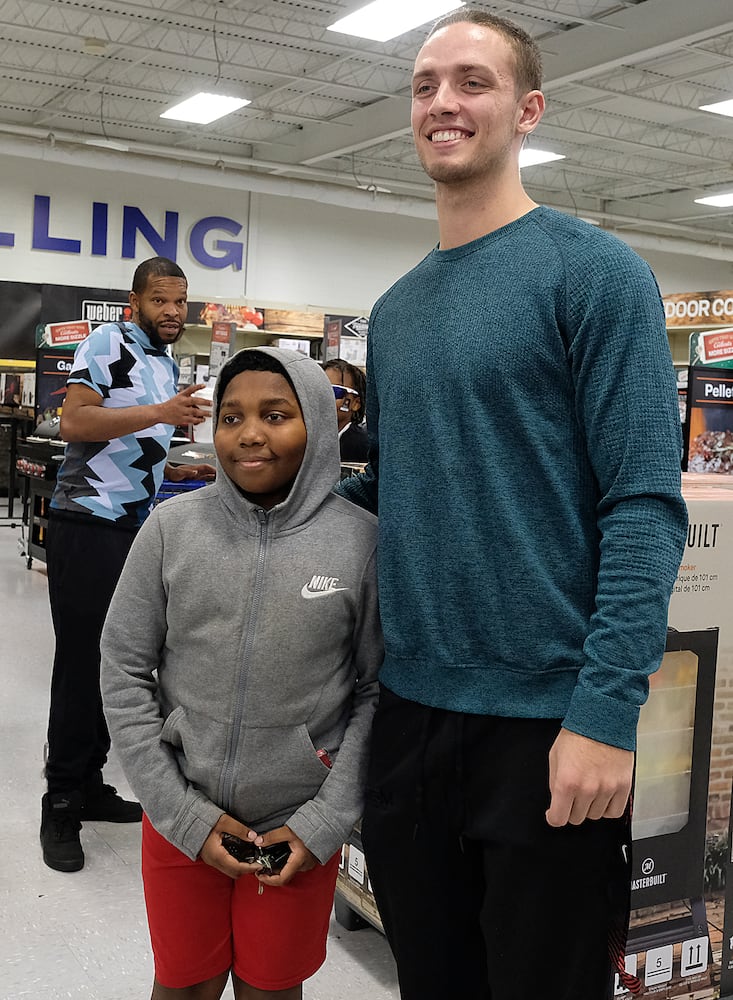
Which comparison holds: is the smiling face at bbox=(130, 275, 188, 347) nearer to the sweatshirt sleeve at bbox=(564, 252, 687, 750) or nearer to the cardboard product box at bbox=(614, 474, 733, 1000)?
the cardboard product box at bbox=(614, 474, 733, 1000)

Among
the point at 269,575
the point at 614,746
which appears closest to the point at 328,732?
the point at 269,575

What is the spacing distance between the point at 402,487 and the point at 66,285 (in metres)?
12.7

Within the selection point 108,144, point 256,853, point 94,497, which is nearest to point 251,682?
point 256,853

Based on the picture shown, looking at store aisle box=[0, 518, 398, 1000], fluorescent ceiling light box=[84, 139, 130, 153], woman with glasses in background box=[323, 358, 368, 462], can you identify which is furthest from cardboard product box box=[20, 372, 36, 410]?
store aisle box=[0, 518, 398, 1000]

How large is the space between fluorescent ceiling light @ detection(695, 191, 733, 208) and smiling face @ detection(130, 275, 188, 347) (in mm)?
13860

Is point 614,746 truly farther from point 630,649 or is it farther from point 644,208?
point 644,208

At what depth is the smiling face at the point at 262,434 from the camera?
160 cm

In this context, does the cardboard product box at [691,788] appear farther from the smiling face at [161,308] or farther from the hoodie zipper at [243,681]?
the smiling face at [161,308]

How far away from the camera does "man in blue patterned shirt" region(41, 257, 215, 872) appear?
2975 mm

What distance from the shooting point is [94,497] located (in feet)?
9.88

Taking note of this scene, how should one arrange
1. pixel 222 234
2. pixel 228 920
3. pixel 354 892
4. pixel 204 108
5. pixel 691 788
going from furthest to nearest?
pixel 222 234, pixel 204 108, pixel 354 892, pixel 691 788, pixel 228 920

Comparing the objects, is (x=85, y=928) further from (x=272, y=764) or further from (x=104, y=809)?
(x=272, y=764)

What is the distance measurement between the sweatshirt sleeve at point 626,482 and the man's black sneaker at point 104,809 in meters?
2.39

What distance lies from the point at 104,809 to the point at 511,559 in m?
2.38
